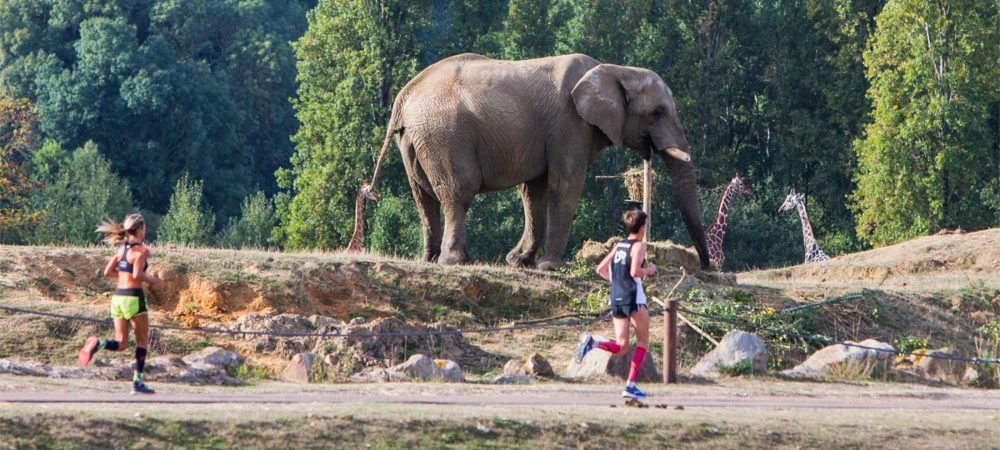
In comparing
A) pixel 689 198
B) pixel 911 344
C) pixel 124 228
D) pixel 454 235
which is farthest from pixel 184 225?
pixel 124 228

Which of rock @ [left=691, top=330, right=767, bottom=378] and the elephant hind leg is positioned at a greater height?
the elephant hind leg

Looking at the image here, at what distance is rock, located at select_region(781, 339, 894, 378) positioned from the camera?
12.7 metres

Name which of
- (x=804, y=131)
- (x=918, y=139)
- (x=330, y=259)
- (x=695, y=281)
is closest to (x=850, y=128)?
(x=804, y=131)

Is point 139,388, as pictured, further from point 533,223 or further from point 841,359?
point 533,223

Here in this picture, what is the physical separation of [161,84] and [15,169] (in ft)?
25.9

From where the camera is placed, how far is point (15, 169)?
146ft

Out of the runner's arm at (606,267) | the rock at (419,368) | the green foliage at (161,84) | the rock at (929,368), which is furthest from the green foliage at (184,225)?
the runner's arm at (606,267)

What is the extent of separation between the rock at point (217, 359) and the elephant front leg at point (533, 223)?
686 cm

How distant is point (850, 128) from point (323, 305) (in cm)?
2925

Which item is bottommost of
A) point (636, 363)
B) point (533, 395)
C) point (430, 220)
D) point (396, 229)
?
point (533, 395)

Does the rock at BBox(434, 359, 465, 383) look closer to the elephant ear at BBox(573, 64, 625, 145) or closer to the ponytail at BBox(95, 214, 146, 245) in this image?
the ponytail at BBox(95, 214, 146, 245)

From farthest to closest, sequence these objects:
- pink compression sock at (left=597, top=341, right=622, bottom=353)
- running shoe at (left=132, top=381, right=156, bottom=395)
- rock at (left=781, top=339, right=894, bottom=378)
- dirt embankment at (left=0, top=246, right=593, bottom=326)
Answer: dirt embankment at (left=0, top=246, right=593, bottom=326), rock at (left=781, top=339, right=894, bottom=378), pink compression sock at (left=597, top=341, right=622, bottom=353), running shoe at (left=132, top=381, right=156, bottom=395)

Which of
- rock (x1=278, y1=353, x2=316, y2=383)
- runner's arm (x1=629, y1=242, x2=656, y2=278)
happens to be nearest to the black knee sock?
rock (x1=278, y1=353, x2=316, y2=383)

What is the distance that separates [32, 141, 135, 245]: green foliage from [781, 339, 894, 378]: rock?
34.3 metres
